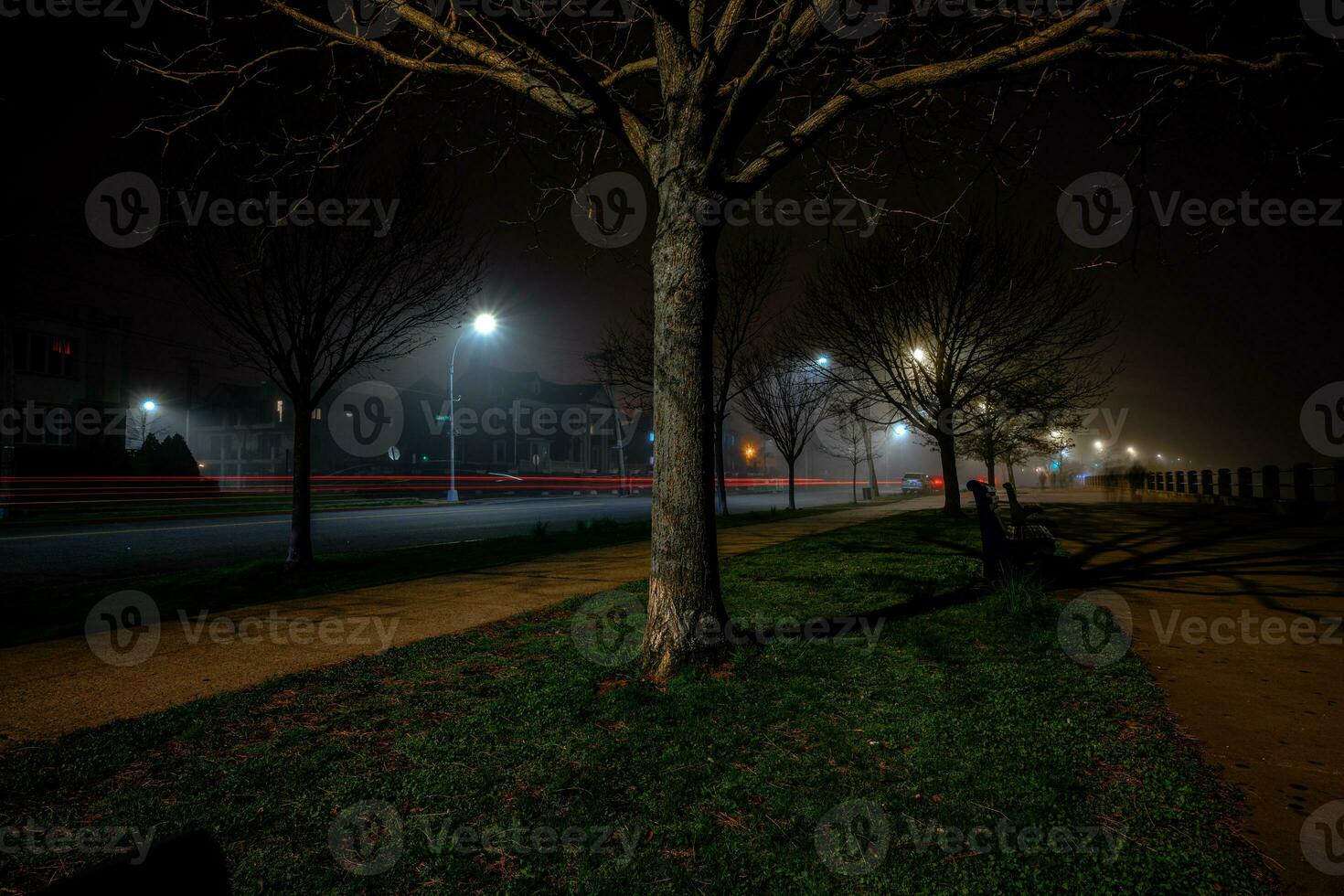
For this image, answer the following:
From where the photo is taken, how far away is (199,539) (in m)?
14.8

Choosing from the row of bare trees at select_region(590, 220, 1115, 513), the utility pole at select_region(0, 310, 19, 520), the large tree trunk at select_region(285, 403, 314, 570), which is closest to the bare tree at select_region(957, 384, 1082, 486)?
the row of bare trees at select_region(590, 220, 1115, 513)

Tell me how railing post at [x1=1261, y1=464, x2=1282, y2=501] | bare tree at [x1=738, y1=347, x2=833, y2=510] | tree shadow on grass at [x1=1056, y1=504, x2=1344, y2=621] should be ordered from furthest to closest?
bare tree at [x1=738, y1=347, x2=833, y2=510], railing post at [x1=1261, y1=464, x2=1282, y2=501], tree shadow on grass at [x1=1056, y1=504, x2=1344, y2=621]

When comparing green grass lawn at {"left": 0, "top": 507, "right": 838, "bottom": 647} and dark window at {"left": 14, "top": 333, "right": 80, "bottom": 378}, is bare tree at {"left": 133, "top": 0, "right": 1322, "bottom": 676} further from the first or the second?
dark window at {"left": 14, "top": 333, "right": 80, "bottom": 378}

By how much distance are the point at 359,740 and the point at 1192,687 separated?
5.11 meters

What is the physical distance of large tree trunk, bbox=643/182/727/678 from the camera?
4473 millimetres

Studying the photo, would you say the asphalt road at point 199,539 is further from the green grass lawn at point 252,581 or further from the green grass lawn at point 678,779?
the green grass lawn at point 678,779

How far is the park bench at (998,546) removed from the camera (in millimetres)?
6527

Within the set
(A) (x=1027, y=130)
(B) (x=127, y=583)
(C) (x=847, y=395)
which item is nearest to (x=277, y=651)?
(B) (x=127, y=583)

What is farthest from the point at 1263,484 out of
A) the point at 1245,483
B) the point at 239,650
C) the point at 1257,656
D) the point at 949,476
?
the point at 239,650

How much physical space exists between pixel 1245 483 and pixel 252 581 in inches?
976

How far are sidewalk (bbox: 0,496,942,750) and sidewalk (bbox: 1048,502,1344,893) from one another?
535 cm

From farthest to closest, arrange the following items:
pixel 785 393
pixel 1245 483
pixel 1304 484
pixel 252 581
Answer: pixel 785 393
pixel 1245 483
pixel 1304 484
pixel 252 581

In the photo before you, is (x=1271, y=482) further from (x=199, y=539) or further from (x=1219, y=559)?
(x=199, y=539)

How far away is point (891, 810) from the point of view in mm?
2664
